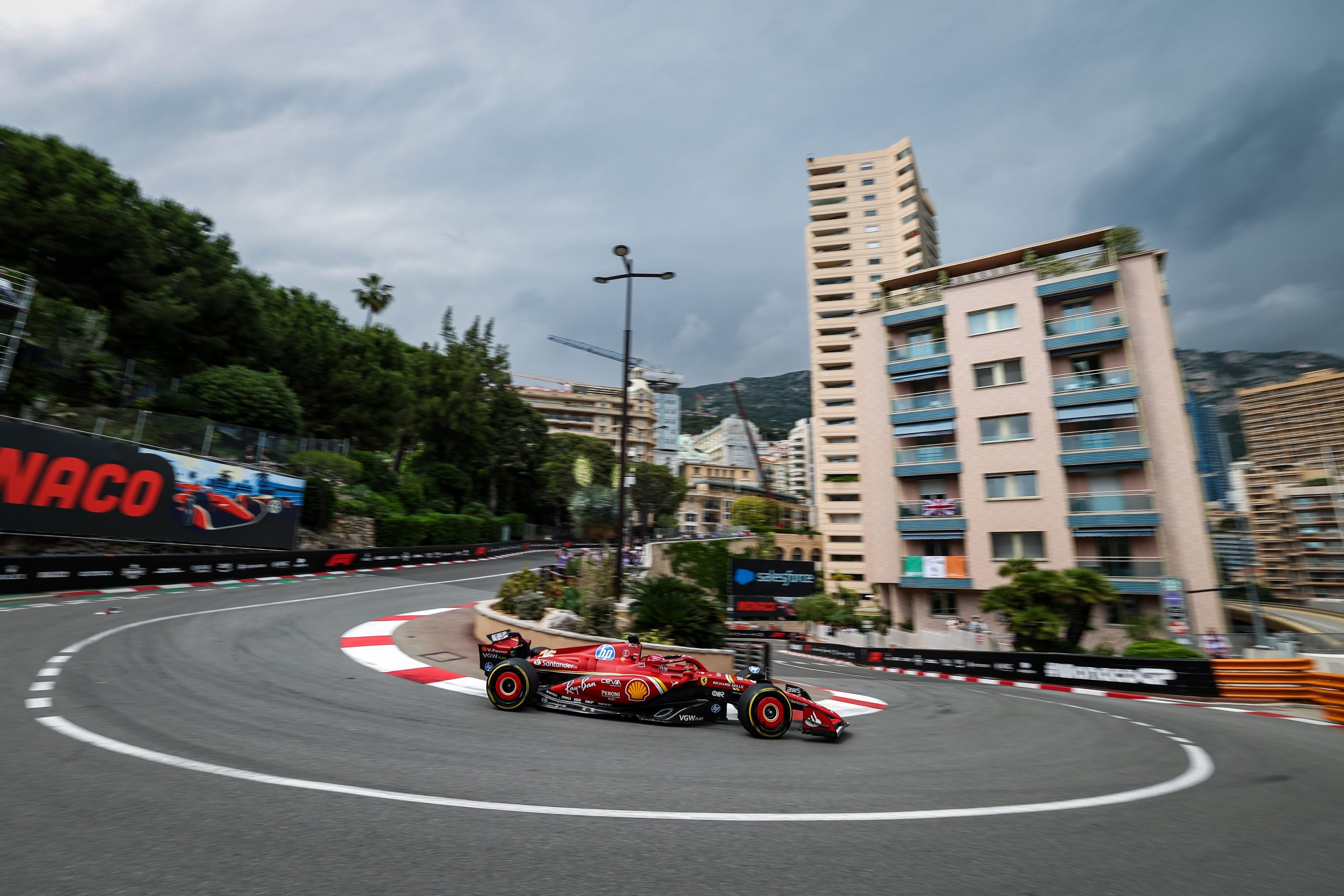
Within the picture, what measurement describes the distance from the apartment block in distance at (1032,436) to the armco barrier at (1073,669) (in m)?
8.73

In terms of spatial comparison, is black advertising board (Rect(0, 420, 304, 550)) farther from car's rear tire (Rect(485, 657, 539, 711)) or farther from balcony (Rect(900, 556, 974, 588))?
balcony (Rect(900, 556, 974, 588))

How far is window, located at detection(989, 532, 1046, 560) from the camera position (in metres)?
26.8

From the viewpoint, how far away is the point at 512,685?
7320mm

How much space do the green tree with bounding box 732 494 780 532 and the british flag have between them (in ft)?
138

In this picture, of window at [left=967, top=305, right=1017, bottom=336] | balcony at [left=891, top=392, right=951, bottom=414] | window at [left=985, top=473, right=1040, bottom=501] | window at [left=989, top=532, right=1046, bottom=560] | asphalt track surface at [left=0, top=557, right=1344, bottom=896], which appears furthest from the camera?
balcony at [left=891, top=392, right=951, bottom=414]

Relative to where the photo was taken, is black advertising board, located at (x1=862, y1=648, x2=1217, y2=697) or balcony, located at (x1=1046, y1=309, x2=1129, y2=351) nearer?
black advertising board, located at (x1=862, y1=648, x2=1217, y2=697)

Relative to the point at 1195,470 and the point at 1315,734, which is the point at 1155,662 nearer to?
the point at 1315,734

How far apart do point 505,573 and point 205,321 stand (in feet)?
73.1

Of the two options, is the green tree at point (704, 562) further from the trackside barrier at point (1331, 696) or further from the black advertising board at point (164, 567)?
the trackside barrier at point (1331, 696)

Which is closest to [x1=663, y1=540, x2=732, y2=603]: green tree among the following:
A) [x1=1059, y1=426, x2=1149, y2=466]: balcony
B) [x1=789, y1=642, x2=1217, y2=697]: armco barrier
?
[x1=1059, y1=426, x2=1149, y2=466]: balcony

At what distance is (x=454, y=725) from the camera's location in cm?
625

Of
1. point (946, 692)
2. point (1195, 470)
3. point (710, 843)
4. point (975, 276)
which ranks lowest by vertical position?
point (946, 692)

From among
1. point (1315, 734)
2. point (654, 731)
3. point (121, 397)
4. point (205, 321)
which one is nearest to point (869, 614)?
point (1315, 734)

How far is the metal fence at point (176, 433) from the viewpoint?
1909 centimetres
